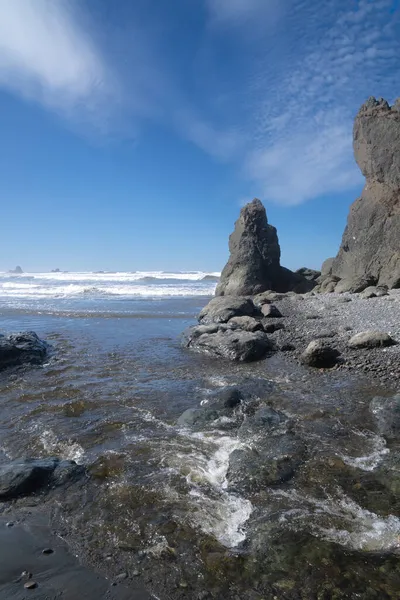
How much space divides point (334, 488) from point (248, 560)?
1.66 meters

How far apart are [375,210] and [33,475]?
2623 cm

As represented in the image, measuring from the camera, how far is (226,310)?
1650 centimetres

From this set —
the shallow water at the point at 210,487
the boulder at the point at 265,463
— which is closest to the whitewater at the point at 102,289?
the shallow water at the point at 210,487

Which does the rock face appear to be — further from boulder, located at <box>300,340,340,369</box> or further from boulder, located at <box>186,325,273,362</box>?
boulder, located at <box>300,340,340,369</box>

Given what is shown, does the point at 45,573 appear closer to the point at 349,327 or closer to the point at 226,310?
the point at 349,327

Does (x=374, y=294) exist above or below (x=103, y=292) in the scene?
above

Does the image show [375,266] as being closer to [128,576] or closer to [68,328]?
[68,328]

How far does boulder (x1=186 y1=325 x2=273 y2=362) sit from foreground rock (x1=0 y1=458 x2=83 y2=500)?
22.9 feet

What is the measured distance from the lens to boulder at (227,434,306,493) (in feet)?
15.4

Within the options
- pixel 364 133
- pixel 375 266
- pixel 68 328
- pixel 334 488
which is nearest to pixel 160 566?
pixel 334 488

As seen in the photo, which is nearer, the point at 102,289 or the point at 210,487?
the point at 210,487

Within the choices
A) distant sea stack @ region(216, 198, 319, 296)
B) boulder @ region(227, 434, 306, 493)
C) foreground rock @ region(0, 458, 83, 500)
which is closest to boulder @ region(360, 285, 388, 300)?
distant sea stack @ region(216, 198, 319, 296)

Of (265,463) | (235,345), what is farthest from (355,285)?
(265,463)

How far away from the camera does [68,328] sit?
17.4m
